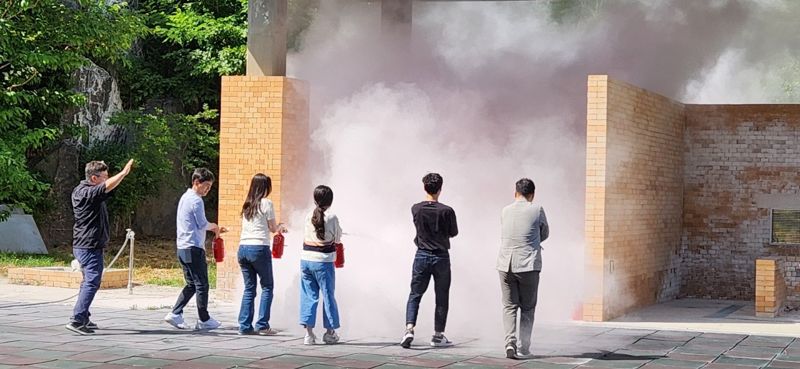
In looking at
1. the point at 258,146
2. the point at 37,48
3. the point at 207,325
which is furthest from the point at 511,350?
the point at 37,48

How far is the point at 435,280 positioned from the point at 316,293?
1.07m

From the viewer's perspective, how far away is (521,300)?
9602mm

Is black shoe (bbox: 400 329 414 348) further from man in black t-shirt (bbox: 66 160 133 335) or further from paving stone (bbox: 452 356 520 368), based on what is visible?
man in black t-shirt (bbox: 66 160 133 335)

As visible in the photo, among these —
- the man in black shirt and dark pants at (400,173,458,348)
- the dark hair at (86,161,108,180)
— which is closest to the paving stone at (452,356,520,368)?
the man in black shirt and dark pants at (400,173,458,348)

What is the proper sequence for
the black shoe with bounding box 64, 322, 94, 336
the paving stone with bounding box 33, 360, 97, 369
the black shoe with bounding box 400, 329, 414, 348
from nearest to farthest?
the paving stone with bounding box 33, 360, 97, 369, the black shoe with bounding box 400, 329, 414, 348, the black shoe with bounding box 64, 322, 94, 336

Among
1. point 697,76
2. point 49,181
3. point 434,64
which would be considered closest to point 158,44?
point 49,181

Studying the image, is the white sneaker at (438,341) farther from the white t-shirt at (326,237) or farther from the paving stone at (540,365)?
the white t-shirt at (326,237)

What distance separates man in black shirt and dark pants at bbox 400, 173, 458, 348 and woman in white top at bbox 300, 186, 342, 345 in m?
0.70

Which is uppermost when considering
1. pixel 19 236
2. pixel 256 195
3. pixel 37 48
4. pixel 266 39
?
pixel 37 48

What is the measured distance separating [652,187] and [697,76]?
637 cm

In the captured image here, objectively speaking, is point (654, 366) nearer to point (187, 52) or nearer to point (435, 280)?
point (435, 280)

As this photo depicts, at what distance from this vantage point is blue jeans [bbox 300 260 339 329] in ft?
32.9

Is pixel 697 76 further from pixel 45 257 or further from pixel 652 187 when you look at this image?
pixel 45 257

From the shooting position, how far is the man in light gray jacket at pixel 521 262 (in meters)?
9.47
